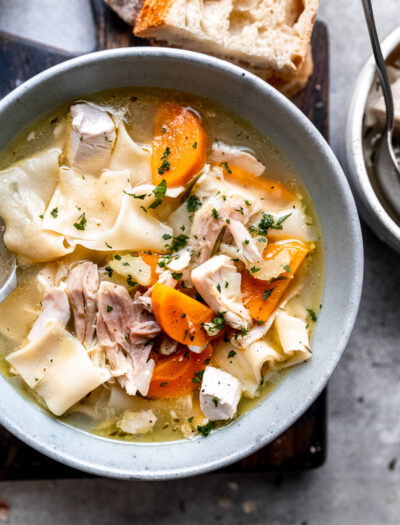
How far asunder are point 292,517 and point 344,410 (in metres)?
0.73

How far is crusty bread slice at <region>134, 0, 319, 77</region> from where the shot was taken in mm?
2537

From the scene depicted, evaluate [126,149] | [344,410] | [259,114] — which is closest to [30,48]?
[126,149]

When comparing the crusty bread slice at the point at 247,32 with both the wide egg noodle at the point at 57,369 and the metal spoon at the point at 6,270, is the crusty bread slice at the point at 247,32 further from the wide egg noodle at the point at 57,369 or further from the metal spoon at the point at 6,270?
the wide egg noodle at the point at 57,369

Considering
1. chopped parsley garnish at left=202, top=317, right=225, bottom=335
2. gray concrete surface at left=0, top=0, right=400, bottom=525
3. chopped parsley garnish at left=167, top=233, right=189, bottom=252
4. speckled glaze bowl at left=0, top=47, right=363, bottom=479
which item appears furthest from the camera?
gray concrete surface at left=0, top=0, right=400, bottom=525

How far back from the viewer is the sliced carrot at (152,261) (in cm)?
245

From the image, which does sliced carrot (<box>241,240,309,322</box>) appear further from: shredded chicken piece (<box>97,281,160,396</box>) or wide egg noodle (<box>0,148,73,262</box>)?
wide egg noodle (<box>0,148,73,262</box>)

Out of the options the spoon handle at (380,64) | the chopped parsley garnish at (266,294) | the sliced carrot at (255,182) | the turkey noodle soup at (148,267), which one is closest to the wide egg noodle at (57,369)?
the turkey noodle soup at (148,267)

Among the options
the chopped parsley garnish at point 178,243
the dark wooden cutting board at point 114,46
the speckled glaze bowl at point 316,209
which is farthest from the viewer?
the dark wooden cutting board at point 114,46

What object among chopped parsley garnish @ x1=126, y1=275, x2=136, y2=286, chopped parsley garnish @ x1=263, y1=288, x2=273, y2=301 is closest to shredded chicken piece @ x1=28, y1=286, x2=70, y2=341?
chopped parsley garnish @ x1=126, y1=275, x2=136, y2=286

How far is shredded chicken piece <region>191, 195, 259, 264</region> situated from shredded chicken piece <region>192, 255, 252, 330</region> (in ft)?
0.23

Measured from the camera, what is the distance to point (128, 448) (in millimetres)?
2459

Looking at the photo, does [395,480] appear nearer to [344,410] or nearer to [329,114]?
[344,410]

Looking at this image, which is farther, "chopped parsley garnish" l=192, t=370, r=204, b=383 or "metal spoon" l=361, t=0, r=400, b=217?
"metal spoon" l=361, t=0, r=400, b=217

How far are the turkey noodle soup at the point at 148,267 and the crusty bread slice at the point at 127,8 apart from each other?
479 millimetres
